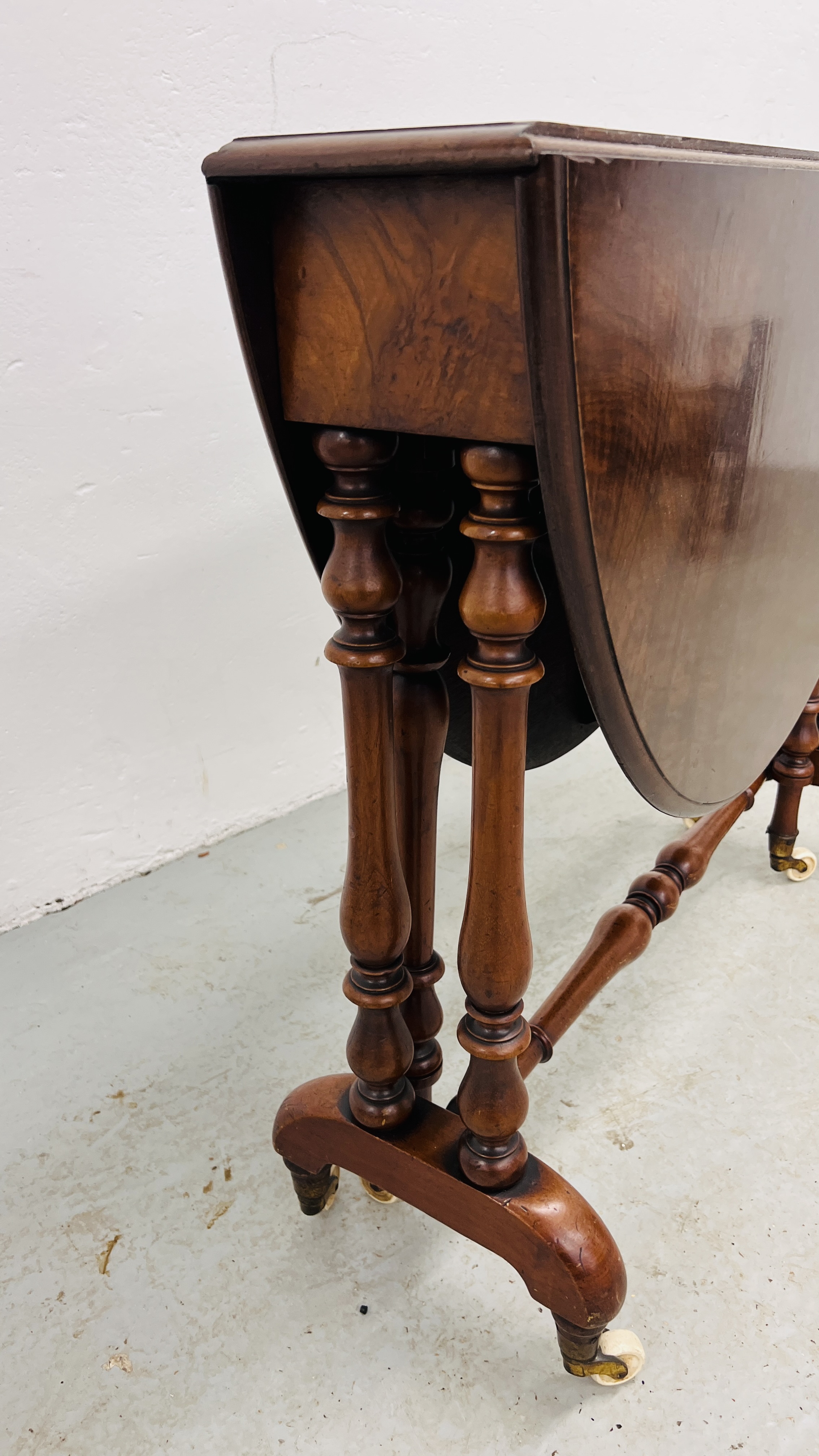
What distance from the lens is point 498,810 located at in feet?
2.88

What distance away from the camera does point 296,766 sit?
2.14 m

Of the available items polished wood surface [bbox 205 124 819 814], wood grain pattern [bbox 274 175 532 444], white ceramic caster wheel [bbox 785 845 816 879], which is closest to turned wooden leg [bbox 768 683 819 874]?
white ceramic caster wheel [bbox 785 845 816 879]

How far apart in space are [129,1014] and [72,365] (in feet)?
3.32

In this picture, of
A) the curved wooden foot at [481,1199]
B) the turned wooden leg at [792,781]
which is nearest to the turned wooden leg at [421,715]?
the curved wooden foot at [481,1199]

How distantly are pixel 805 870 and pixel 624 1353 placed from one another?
40.4 inches

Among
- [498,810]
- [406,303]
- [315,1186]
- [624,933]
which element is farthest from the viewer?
[624,933]

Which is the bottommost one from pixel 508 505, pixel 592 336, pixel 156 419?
pixel 156 419

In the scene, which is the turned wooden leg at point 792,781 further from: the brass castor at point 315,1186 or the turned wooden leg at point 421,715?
the brass castor at point 315,1186

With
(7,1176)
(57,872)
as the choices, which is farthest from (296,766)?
(7,1176)

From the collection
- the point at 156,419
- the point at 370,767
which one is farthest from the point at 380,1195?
the point at 156,419

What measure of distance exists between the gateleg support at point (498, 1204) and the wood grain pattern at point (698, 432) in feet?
1.39

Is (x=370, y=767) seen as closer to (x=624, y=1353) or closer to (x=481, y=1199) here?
(x=481, y=1199)

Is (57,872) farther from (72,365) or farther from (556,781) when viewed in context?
(556,781)

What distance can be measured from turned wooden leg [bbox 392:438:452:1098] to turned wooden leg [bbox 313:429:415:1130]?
4cm
